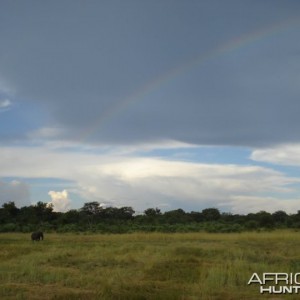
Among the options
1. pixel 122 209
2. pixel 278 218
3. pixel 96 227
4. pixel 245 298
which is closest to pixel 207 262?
pixel 245 298

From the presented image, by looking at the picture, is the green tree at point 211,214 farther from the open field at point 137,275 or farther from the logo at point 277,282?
the logo at point 277,282

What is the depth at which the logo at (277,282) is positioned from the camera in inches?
522

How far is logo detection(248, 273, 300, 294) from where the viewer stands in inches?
522

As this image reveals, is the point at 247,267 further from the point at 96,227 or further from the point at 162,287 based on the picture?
the point at 96,227

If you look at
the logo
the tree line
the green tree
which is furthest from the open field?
the green tree

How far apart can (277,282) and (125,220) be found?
6199cm

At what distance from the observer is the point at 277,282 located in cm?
1452

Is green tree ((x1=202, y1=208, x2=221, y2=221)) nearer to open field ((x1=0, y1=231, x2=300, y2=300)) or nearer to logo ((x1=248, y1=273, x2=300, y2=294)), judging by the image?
open field ((x1=0, y1=231, x2=300, y2=300))

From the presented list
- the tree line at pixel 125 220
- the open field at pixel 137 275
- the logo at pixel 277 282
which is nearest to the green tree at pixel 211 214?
the tree line at pixel 125 220

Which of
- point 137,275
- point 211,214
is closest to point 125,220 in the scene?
point 211,214

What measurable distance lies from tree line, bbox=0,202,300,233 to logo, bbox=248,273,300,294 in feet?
119

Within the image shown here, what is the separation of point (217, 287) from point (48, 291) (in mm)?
4766

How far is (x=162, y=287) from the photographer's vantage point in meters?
13.8

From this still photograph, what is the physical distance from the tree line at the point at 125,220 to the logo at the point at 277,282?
119 ft
